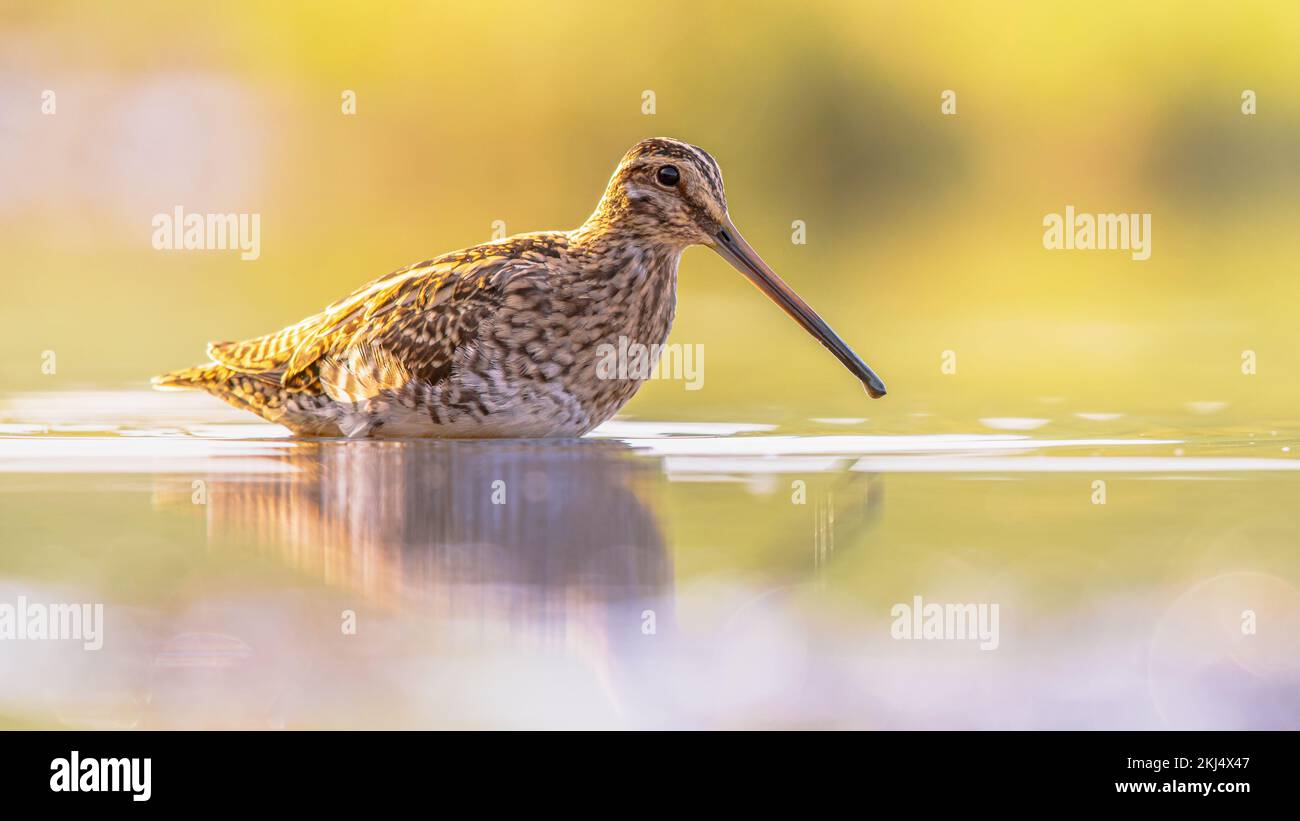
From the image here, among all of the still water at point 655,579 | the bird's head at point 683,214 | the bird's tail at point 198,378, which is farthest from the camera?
the bird's tail at point 198,378

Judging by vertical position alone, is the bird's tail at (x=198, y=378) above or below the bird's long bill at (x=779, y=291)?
below

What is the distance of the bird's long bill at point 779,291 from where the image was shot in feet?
30.3

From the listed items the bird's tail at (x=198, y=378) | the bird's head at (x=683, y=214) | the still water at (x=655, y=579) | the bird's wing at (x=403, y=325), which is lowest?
the still water at (x=655, y=579)

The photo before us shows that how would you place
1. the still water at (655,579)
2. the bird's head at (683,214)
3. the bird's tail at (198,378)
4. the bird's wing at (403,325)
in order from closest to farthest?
the still water at (655,579) < the bird's wing at (403,325) < the bird's head at (683,214) < the bird's tail at (198,378)

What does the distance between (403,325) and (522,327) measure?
0.63 m

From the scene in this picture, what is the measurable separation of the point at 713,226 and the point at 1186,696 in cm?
473

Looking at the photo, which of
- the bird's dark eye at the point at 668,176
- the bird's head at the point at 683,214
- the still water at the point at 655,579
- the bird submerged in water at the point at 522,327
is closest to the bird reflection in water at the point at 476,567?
the still water at the point at 655,579

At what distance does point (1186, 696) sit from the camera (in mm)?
4871

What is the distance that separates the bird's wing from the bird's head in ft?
1.74

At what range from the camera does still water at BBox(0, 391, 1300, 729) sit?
4.85m

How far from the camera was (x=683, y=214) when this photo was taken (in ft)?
30.2

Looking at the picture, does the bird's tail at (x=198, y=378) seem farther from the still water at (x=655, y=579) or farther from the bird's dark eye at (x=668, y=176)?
the bird's dark eye at (x=668, y=176)

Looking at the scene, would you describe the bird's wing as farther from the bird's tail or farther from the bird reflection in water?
the bird reflection in water

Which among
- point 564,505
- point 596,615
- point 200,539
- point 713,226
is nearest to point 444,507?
point 564,505
